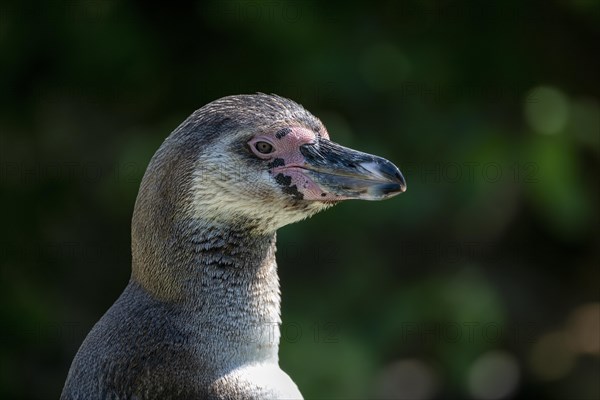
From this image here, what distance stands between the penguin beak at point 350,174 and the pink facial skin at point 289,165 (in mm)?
12

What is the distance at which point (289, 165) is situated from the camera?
269cm

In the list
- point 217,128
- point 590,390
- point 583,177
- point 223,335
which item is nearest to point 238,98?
point 217,128

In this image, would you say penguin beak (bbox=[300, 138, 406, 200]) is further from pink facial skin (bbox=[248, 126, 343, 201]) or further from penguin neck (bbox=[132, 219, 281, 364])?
penguin neck (bbox=[132, 219, 281, 364])

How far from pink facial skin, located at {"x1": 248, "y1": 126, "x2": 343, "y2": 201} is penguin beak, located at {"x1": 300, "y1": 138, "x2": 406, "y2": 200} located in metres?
0.01

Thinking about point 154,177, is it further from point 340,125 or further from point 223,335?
point 340,125

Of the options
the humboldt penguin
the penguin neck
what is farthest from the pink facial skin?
the penguin neck

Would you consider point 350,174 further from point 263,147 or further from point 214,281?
point 214,281

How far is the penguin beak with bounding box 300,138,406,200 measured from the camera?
104 inches

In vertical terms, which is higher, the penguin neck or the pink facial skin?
the pink facial skin

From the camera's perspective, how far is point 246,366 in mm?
2619

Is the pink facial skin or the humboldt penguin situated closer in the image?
the humboldt penguin

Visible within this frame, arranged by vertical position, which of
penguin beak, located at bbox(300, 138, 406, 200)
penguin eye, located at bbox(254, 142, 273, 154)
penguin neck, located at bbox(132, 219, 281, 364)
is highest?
penguin eye, located at bbox(254, 142, 273, 154)

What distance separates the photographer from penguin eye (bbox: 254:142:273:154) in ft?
8.76

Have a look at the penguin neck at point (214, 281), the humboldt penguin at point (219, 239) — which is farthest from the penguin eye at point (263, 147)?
the penguin neck at point (214, 281)
